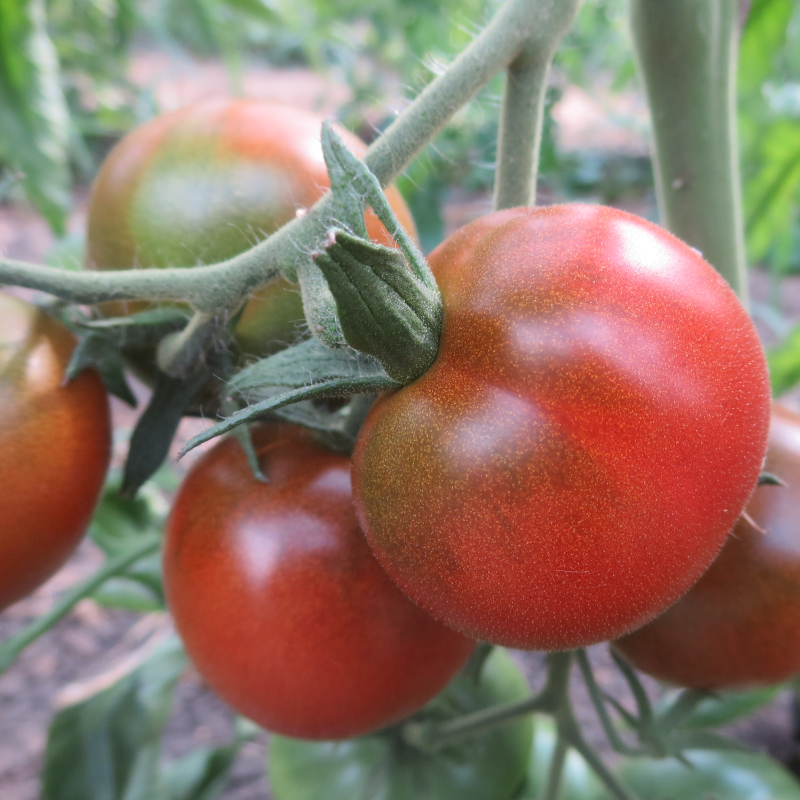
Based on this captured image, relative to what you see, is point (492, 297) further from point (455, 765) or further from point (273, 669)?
point (455, 765)

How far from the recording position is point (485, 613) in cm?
28

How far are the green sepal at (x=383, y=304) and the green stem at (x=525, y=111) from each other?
130mm

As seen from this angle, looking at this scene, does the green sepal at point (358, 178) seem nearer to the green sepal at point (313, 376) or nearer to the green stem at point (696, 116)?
the green sepal at point (313, 376)

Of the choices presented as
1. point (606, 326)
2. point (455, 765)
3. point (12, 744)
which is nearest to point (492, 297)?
point (606, 326)

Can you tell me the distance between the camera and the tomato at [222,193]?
0.40m

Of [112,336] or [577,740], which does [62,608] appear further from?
[577,740]

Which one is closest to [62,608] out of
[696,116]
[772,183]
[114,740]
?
[114,740]

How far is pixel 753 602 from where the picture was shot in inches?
15.9

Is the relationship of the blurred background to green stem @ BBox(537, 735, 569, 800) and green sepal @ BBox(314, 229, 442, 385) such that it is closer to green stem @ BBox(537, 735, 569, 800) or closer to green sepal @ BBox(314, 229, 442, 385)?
green sepal @ BBox(314, 229, 442, 385)

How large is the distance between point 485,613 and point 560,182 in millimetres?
1743

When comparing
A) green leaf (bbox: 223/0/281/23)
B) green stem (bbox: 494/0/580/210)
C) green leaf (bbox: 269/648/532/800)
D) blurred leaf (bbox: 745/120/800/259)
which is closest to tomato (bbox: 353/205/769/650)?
green stem (bbox: 494/0/580/210)

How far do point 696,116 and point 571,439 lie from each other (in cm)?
30

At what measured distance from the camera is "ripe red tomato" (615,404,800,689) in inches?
15.9

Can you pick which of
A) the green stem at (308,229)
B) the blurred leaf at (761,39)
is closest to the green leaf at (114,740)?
the green stem at (308,229)
